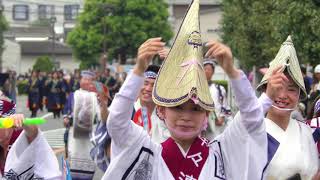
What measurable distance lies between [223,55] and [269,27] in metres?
12.8

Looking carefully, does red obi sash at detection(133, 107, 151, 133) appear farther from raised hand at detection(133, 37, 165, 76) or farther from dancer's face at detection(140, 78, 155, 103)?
raised hand at detection(133, 37, 165, 76)

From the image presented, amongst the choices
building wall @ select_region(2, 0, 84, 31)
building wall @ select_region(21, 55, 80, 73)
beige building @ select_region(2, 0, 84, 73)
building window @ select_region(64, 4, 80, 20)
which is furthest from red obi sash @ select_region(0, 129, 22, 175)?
building window @ select_region(64, 4, 80, 20)

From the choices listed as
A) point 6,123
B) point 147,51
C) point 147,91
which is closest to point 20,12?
point 147,91

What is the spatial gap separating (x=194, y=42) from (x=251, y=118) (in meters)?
0.45

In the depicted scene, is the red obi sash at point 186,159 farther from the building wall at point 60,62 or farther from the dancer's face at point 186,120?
the building wall at point 60,62

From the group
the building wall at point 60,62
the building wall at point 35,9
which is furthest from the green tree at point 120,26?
the building wall at point 35,9

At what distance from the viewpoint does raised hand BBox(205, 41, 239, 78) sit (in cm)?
364

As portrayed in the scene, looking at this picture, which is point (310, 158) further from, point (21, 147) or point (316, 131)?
point (21, 147)

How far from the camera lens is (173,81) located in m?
3.84

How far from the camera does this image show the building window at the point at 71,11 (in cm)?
9369

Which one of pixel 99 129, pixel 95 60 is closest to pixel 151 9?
pixel 95 60

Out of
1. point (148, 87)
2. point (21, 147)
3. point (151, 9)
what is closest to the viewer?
point (21, 147)

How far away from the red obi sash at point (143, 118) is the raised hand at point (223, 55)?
274 centimetres

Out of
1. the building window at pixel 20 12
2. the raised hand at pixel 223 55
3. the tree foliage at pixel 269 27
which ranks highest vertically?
the raised hand at pixel 223 55
